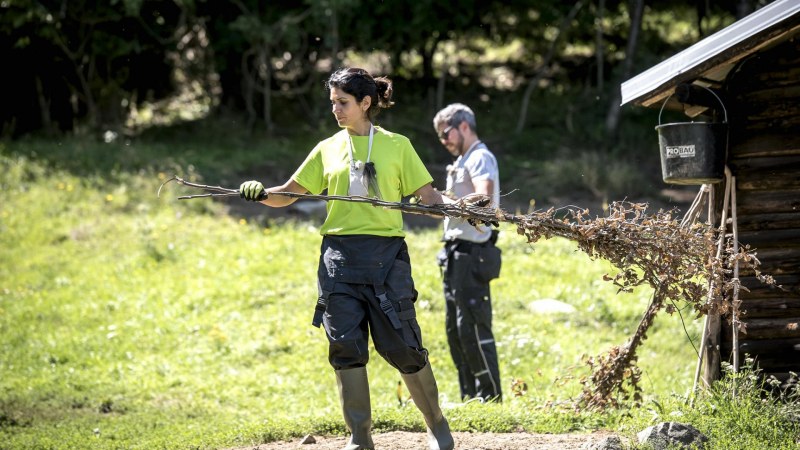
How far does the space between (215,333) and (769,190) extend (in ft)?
18.1

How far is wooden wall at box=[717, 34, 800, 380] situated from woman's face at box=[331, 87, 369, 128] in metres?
2.29

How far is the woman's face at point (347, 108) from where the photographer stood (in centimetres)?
530

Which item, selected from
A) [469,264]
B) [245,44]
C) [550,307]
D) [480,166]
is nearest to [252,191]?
[480,166]

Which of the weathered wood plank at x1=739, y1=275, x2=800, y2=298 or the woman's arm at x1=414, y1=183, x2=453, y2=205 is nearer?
the woman's arm at x1=414, y1=183, x2=453, y2=205

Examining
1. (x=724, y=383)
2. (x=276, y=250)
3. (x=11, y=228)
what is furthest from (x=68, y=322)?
(x=724, y=383)

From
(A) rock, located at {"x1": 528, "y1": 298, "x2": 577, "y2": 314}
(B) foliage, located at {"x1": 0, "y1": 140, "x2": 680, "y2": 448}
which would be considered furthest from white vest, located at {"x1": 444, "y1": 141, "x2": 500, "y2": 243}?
(A) rock, located at {"x1": 528, "y1": 298, "x2": 577, "y2": 314}

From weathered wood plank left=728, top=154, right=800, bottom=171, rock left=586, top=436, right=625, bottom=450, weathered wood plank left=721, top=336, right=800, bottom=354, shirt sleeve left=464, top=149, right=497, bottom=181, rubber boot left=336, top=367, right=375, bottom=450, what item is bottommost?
rock left=586, top=436, right=625, bottom=450

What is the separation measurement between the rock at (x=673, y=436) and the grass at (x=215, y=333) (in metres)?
0.11

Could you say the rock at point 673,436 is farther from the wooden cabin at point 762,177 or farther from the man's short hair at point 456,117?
the man's short hair at point 456,117

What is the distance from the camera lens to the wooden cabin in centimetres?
598

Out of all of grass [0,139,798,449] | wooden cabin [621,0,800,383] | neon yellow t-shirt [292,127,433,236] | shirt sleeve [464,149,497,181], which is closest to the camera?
neon yellow t-shirt [292,127,433,236]

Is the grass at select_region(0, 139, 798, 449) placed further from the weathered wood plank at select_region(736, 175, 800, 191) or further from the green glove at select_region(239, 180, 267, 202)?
the green glove at select_region(239, 180, 267, 202)

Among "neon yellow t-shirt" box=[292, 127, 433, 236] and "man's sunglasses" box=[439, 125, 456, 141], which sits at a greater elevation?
"man's sunglasses" box=[439, 125, 456, 141]

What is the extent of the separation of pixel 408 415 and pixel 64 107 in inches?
509
